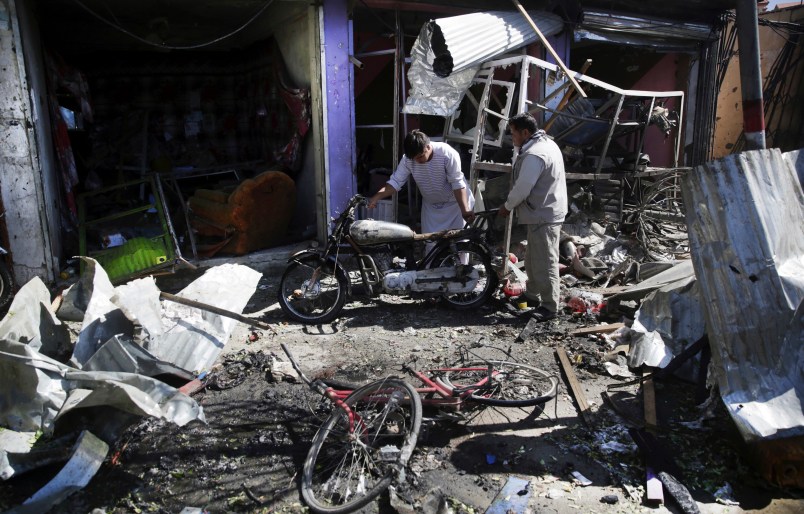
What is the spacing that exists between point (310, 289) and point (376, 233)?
86 centimetres

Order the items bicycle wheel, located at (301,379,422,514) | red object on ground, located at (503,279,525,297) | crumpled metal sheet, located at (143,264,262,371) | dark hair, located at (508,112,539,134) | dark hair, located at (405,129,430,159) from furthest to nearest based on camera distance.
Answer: red object on ground, located at (503,279,525,297) < dark hair, located at (405,129,430,159) < dark hair, located at (508,112,539,134) < crumpled metal sheet, located at (143,264,262,371) < bicycle wheel, located at (301,379,422,514)

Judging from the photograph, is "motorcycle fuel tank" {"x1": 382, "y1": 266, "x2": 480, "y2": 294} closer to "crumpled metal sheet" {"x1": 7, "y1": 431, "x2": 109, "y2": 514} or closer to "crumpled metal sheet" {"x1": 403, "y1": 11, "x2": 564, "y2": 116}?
"crumpled metal sheet" {"x1": 403, "y1": 11, "x2": 564, "y2": 116}

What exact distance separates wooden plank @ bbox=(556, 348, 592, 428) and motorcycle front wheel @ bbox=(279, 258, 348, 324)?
218 centimetres

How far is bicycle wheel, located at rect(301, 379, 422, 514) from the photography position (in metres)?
3.15

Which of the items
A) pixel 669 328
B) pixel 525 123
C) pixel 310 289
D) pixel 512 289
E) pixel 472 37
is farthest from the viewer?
pixel 472 37

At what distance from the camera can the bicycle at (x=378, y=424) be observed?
319 cm

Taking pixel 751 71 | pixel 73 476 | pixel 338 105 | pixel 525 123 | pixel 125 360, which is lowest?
pixel 73 476

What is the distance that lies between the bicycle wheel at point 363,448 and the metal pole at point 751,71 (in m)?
2.61

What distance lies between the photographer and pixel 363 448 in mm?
3385

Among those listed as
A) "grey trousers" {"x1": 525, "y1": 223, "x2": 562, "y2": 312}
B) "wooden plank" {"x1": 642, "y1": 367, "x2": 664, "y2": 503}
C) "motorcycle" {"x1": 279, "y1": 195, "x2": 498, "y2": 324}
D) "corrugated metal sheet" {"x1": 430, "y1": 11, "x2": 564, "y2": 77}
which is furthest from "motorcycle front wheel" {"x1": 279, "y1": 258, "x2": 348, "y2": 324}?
"corrugated metal sheet" {"x1": 430, "y1": 11, "x2": 564, "y2": 77}

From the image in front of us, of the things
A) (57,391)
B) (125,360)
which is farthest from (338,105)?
(57,391)

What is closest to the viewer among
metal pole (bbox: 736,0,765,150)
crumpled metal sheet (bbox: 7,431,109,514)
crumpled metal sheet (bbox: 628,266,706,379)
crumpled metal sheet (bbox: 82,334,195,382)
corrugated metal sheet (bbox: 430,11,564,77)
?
crumpled metal sheet (bbox: 7,431,109,514)

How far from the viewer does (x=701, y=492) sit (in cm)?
325

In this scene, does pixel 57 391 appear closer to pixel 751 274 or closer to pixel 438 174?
pixel 438 174
